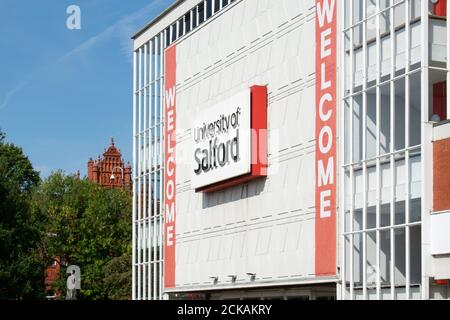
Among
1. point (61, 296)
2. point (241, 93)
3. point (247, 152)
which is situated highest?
point (241, 93)

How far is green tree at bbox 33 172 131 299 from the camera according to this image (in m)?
95.0

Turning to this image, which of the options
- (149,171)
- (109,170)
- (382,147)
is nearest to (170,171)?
(149,171)

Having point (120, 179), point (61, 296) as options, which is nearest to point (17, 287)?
point (61, 296)

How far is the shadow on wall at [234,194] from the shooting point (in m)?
39.0

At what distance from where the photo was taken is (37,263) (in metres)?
71.8

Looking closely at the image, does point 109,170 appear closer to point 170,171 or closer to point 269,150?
point 170,171

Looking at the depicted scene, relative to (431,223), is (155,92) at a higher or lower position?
higher

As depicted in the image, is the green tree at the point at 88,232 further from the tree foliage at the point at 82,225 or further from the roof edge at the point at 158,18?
the roof edge at the point at 158,18

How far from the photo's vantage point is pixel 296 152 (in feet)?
118

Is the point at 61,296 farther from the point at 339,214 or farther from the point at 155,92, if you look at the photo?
the point at 339,214

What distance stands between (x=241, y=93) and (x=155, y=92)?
468 inches

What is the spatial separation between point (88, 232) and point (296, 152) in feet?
203

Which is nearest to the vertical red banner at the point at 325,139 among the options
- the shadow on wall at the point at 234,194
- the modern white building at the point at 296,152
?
the modern white building at the point at 296,152

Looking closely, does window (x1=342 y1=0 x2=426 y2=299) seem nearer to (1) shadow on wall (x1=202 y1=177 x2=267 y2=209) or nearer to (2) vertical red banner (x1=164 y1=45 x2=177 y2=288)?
(1) shadow on wall (x1=202 y1=177 x2=267 y2=209)
